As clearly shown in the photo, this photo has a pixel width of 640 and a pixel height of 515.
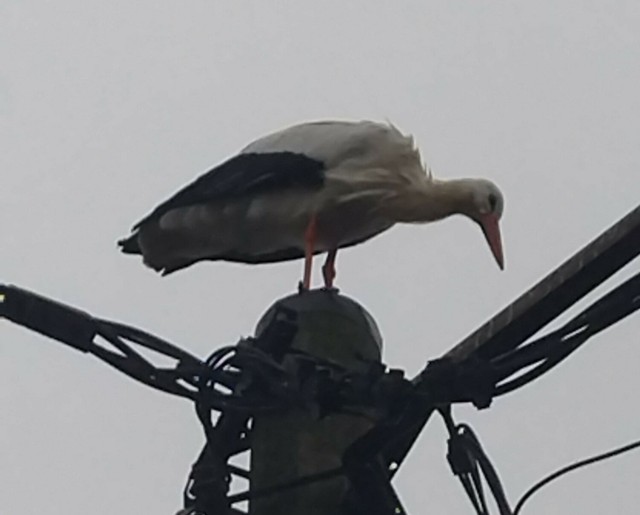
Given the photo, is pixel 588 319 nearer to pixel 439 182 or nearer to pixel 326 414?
pixel 326 414

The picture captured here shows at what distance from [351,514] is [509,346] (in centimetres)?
42

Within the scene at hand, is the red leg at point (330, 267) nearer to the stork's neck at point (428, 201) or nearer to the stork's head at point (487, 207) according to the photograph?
the stork's neck at point (428, 201)

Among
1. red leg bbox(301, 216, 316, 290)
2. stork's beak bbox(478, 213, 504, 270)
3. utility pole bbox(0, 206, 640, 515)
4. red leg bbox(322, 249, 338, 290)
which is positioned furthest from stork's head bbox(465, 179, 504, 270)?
utility pole bbox(0, 206, 640, 515)

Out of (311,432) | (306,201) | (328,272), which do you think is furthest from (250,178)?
(311,432)

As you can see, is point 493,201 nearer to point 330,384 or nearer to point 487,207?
point 487,207

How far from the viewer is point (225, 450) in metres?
2.62

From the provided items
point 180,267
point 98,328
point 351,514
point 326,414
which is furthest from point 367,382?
point 180,267

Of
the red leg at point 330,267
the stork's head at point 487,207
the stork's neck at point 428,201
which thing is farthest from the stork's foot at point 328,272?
the stork's head at point 487,207

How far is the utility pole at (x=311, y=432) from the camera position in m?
2.55

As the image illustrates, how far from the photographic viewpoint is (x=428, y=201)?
4.70m

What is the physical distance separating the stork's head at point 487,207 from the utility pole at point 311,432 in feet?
7.30

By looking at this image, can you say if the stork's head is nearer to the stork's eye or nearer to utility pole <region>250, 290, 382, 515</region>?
the stork's eye

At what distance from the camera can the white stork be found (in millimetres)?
4402

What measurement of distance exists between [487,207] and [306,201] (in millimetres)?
680
